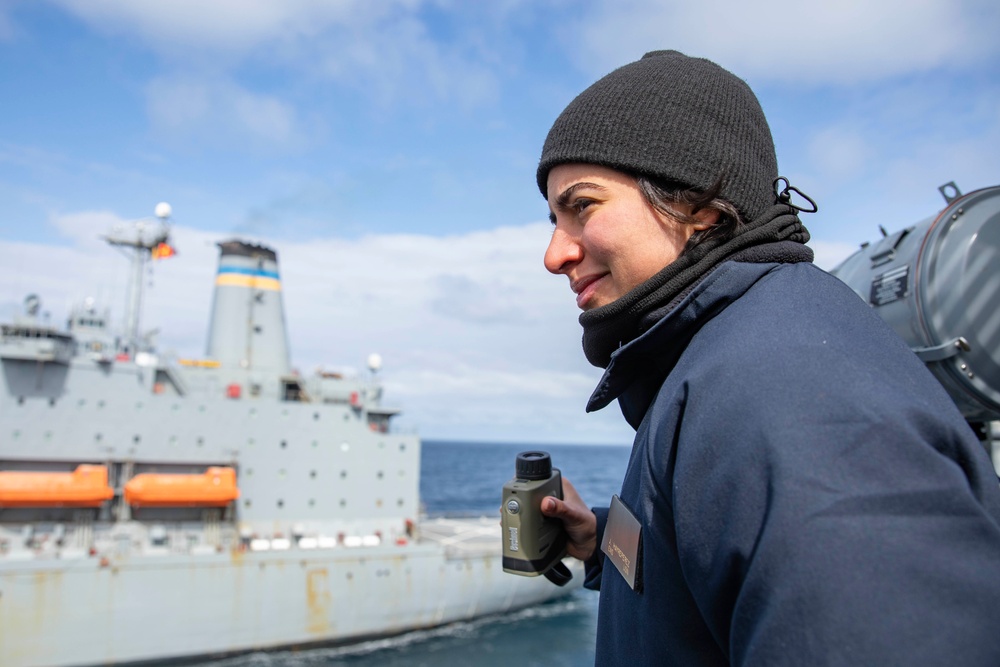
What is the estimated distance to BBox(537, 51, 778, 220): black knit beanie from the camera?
1237 mm

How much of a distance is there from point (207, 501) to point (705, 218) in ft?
57.1

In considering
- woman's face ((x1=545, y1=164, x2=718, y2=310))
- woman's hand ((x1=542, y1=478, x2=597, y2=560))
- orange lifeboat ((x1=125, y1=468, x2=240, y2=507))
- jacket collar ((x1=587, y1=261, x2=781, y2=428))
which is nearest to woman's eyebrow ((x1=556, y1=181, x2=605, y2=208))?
woman's face ((x1=545, y1=164, x2=718, y2=310))

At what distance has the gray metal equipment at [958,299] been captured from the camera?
3.43 meters

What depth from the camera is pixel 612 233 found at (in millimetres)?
1265

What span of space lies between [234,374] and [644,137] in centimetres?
1944

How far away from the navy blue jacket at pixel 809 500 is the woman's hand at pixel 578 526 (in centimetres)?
82

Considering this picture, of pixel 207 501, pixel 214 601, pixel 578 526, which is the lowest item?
pixel 214 601

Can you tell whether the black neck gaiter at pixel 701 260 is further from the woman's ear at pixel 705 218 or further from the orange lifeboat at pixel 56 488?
the orange lifeboat at pixel 56 488

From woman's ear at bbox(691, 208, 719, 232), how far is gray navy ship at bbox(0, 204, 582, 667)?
16945 mm

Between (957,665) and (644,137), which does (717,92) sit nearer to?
(644,137)

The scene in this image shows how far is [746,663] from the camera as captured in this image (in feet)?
2.44

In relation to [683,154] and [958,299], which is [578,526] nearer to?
[683,154]

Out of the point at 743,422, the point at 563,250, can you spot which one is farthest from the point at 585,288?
the point at 743,422

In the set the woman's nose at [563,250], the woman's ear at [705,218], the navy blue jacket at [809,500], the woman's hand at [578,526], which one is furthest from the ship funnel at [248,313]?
the navy blue jacket at [809,500]
